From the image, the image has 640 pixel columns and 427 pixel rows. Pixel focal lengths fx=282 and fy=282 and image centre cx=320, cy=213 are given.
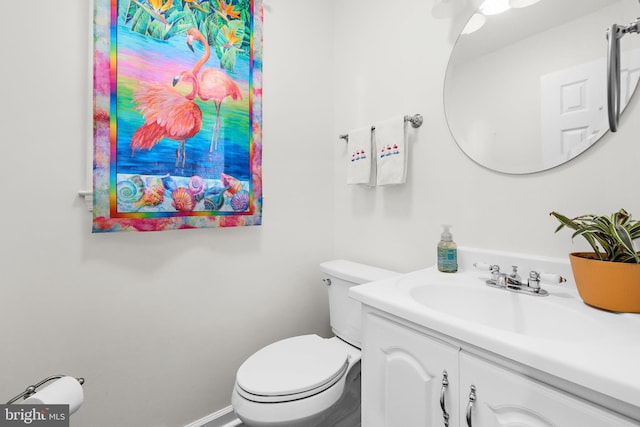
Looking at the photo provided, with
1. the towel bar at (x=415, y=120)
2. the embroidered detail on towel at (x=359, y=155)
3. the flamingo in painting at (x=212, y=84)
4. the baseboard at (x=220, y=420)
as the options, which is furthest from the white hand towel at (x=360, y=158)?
the baseboard at (x=220, y=420)

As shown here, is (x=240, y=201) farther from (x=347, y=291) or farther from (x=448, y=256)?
(x=448, y=256)

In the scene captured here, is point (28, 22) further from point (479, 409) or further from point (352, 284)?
point (479, 409)

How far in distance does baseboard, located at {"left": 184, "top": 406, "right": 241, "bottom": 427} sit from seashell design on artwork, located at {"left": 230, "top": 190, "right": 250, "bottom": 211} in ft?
3.17

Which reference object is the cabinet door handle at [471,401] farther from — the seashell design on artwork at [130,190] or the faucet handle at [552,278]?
the seashell design on artwork at [130,190]

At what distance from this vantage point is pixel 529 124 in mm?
961

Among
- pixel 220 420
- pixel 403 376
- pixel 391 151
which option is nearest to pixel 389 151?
pixel 391 151

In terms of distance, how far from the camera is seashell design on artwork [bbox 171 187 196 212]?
46.8 inches

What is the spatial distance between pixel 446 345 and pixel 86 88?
1.44 metres

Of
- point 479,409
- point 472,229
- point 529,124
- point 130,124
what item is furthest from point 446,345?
point 130,124

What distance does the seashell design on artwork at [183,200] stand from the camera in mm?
1188

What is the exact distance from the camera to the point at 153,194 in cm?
114

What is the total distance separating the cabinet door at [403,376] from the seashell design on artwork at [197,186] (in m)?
0.87

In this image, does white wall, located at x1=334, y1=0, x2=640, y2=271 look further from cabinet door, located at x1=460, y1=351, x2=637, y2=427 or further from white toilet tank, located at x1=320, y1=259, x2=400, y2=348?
cabinet door, located at x1=460, y1=351, x2=637, y2=427

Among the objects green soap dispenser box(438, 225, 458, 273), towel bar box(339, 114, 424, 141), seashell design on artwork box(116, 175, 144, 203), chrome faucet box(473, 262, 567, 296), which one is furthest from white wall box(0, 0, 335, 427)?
chrome faucet box(473, 262, 567, 296)
